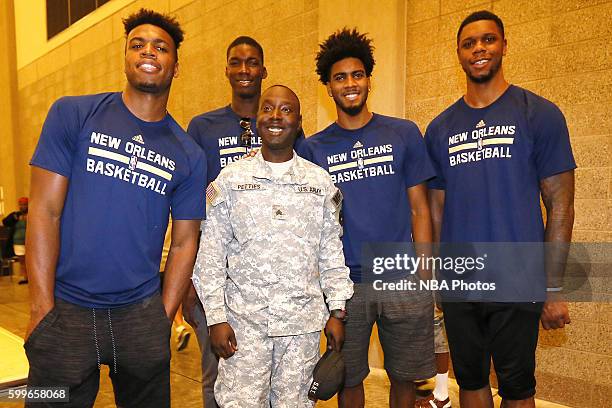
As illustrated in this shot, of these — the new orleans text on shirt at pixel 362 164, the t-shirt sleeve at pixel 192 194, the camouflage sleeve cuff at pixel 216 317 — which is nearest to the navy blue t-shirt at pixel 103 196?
the t-shirt sleeve at pixel 192 194

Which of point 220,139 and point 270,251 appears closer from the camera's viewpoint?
point 270,251

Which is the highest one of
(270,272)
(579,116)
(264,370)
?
(579,116)

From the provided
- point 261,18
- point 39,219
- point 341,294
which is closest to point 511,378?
point 341,294

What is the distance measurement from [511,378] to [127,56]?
2.14 metres

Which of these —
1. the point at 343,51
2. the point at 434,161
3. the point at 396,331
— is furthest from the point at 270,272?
the point at 343,51

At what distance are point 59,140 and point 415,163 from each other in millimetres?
1607

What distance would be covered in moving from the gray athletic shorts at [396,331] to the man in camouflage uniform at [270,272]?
0.88 feet

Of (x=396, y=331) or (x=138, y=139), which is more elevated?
(x=138, y=139)

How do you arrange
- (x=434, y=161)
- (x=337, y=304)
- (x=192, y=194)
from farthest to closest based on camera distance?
1. (x=434, y=161)
2. (x=337, y=304)
3. (x=192, y=194)

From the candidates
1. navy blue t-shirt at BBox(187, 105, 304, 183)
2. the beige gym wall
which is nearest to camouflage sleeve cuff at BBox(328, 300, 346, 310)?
navy blue t-shirt at BBox(187, 105, 304, 183)

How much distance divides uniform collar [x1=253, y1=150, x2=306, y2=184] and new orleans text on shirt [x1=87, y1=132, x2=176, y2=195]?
42 cm

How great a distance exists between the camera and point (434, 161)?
8.45 feet

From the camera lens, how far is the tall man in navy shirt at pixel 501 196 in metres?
2.23

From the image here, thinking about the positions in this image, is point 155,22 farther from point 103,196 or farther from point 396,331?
point 396,331
